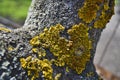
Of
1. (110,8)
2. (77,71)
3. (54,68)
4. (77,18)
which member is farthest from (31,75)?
(110,8)

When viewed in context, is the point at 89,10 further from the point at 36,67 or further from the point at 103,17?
the point at 36,67

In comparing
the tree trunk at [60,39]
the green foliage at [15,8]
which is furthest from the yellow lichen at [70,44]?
the green foliage at [15,8]

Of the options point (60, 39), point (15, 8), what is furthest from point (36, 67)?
point (15, 8)

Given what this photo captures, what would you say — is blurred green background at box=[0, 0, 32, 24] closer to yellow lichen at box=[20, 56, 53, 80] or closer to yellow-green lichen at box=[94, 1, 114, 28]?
yellow-green lichen at box=[94, 1, 114, 28]

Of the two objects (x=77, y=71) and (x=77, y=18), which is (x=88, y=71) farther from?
(x=77, y=18)

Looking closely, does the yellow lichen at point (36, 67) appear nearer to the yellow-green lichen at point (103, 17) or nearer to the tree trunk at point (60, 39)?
the tree trunk at point (60, 39)
